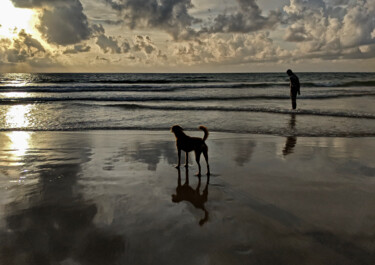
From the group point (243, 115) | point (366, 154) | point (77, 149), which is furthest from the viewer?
point (243, 115)

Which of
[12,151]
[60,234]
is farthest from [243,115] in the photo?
[60,234]

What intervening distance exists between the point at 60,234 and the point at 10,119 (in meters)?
11.6

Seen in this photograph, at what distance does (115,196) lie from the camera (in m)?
4.27

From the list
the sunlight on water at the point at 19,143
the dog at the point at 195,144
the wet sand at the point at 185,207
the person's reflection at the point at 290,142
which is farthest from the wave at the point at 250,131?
the dog at the point at 195,144

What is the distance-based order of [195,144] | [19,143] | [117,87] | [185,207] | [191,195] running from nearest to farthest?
[185,207] → [191,195] → [195,144] → [19,143] → [117,87]

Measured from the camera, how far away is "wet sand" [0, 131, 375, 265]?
2.89 metres

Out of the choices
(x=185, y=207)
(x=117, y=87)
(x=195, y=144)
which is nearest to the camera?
(x=185, y=207)

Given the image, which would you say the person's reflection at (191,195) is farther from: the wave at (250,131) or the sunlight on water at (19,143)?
the wave at (250,131)

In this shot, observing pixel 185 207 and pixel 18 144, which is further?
pixel 18 144

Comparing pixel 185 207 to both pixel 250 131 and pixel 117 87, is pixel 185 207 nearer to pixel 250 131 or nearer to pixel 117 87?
pixel 250 131

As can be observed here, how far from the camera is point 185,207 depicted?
12.9 feet

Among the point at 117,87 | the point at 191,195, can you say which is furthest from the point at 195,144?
the point at 117,87

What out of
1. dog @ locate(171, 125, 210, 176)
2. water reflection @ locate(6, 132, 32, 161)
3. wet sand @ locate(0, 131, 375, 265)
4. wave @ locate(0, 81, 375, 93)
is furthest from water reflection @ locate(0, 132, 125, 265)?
wave @ locate(0, 81, 375, 93)

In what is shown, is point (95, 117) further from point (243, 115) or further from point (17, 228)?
point (17, 228)
